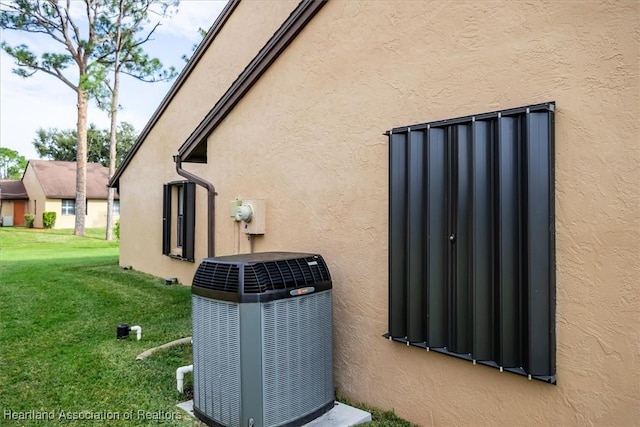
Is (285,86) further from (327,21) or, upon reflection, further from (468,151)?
(468,151)

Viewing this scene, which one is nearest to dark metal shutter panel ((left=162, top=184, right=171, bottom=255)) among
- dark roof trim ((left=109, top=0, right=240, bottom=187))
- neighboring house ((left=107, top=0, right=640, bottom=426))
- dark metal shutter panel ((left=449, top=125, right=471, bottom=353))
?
dark roof trim ((left=109, top=0, right=240, bottom=187))

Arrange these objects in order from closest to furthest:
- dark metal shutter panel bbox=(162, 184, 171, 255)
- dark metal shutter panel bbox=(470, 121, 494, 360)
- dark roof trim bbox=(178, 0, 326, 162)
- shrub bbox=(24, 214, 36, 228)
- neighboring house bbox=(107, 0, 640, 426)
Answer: neighboring house bbox=(107, 0, 640, 426)
dark metal shutter panel bbox=(470, 121, 494, 360)
dark roof trim bbox=(178, 0, 326, 162)
dark metal shutter panel bbox=(162, 184, 171, 255)
shrub bbox=(24, 214, 36, 228)

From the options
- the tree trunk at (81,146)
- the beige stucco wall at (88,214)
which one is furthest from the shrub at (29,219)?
the tree trunk at (81,146)

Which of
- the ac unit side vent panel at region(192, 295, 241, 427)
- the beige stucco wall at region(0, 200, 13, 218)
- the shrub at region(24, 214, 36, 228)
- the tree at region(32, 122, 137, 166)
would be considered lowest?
the ac unit side vent panel at region(192, 295, 241, 427)

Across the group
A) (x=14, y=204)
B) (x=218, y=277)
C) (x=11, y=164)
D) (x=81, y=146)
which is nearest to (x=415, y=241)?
(x=218, y=277)

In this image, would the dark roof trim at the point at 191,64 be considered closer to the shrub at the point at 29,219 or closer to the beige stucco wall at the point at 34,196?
the beige stucco wall at the point at 34,196

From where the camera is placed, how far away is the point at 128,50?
2238cm

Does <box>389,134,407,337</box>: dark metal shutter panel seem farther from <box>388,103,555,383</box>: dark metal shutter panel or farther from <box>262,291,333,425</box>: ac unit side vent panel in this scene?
<box>262,291,333,425</box>: ac unit side vent panel

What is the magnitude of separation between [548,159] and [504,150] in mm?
259

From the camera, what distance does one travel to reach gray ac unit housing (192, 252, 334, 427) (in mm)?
3074

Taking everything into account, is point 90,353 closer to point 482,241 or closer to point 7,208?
point 482,241

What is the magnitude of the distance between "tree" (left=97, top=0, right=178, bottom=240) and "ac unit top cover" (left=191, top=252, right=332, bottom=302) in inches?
839

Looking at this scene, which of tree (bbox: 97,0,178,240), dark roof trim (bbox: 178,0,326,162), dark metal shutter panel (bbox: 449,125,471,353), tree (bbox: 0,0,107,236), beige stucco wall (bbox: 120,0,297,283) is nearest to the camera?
dark metal shutter panel (bbox: 449,125,471,353)

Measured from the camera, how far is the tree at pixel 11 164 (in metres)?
60.1
